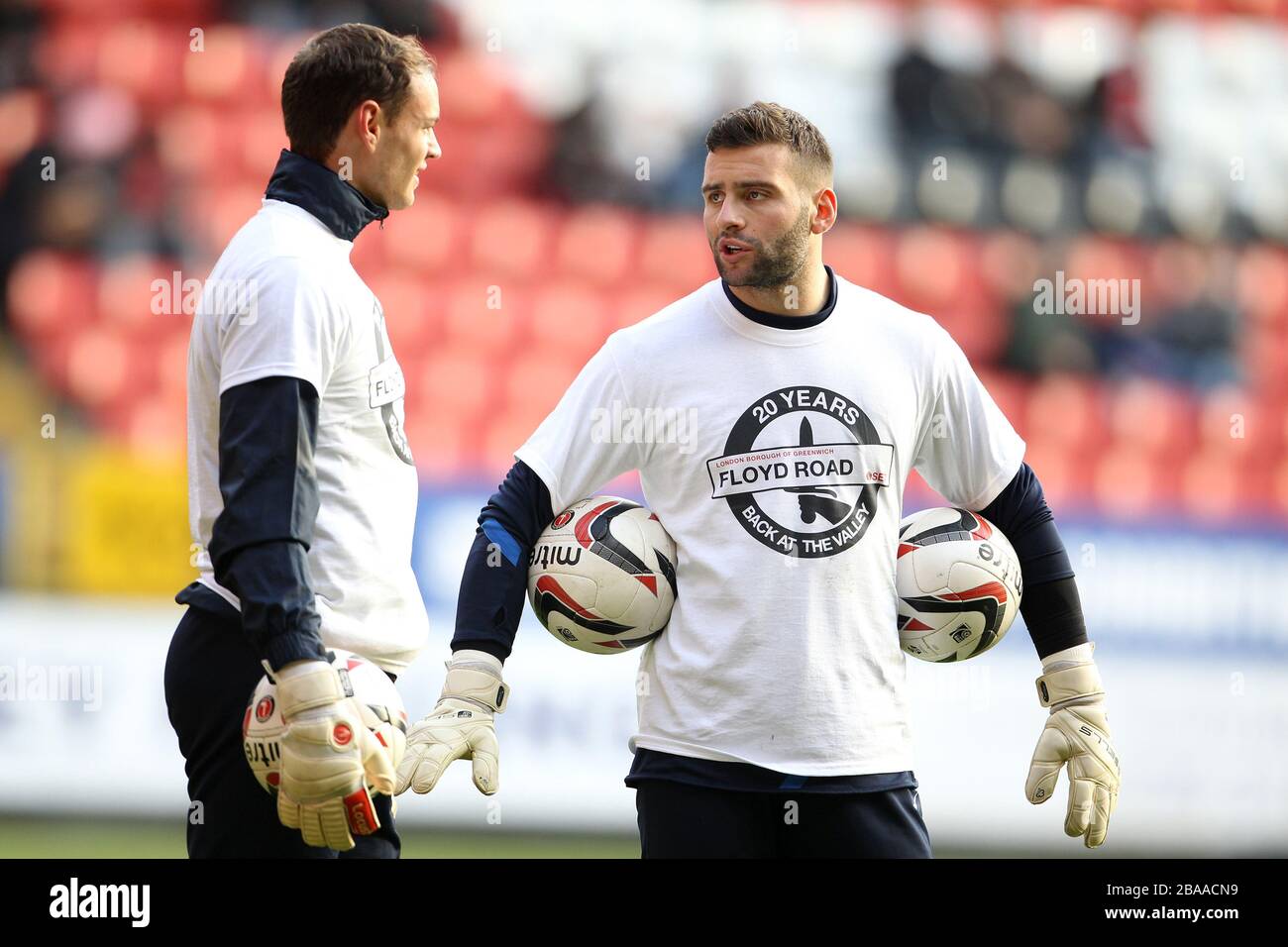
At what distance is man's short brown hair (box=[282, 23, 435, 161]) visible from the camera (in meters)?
3.08

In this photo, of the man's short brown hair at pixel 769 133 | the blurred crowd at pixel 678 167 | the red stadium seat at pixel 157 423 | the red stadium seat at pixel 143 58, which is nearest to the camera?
the man's short brown hair at pixel 769 133

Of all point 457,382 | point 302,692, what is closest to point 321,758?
point 302,692

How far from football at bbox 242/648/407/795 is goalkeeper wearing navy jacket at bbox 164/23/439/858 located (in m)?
0.06

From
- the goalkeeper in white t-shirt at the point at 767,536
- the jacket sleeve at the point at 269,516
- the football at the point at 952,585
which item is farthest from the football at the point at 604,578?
the jacket sleeve at the point at 269,516

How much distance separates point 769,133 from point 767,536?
2.80 feet

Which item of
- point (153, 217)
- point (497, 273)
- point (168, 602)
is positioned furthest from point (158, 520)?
point (497, 273)

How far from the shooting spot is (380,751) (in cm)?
277

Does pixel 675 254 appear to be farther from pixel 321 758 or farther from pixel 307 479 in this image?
pixel 321 758

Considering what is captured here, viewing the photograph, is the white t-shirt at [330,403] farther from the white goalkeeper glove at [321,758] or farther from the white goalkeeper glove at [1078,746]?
the white goalkeeper glove at [1078,746]

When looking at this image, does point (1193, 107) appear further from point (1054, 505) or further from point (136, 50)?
point (136, 50)

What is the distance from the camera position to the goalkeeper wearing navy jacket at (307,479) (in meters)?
2.66

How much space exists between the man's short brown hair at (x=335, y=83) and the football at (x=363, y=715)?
1038 millimetres

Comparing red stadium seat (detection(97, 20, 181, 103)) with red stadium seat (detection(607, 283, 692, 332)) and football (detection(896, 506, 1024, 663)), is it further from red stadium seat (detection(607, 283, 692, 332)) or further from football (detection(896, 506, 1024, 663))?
football (detection(896, 506, 1024, 663))

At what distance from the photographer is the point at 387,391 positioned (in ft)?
10.0
